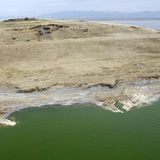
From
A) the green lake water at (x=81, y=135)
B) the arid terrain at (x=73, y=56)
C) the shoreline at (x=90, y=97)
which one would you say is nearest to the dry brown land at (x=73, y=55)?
the arid terrain at (x=73, y=56)

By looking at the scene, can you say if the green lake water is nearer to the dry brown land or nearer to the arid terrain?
the arid terrain

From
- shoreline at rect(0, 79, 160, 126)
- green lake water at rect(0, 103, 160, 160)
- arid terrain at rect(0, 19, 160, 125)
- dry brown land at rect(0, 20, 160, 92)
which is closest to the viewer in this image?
green lake water at rect(0, 103, 160, 160)

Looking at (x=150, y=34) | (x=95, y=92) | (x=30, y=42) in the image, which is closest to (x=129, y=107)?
(x=95, y=92)

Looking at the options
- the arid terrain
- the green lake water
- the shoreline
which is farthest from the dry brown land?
the green lake water

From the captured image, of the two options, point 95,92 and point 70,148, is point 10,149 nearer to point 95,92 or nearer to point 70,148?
point 70,148

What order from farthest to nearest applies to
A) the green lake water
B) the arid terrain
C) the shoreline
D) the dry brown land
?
the dry brown land < the arid terrain < the shoreline < the green lake water

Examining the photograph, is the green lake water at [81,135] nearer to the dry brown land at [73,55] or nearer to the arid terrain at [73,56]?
the arid terrain at [73,56]
